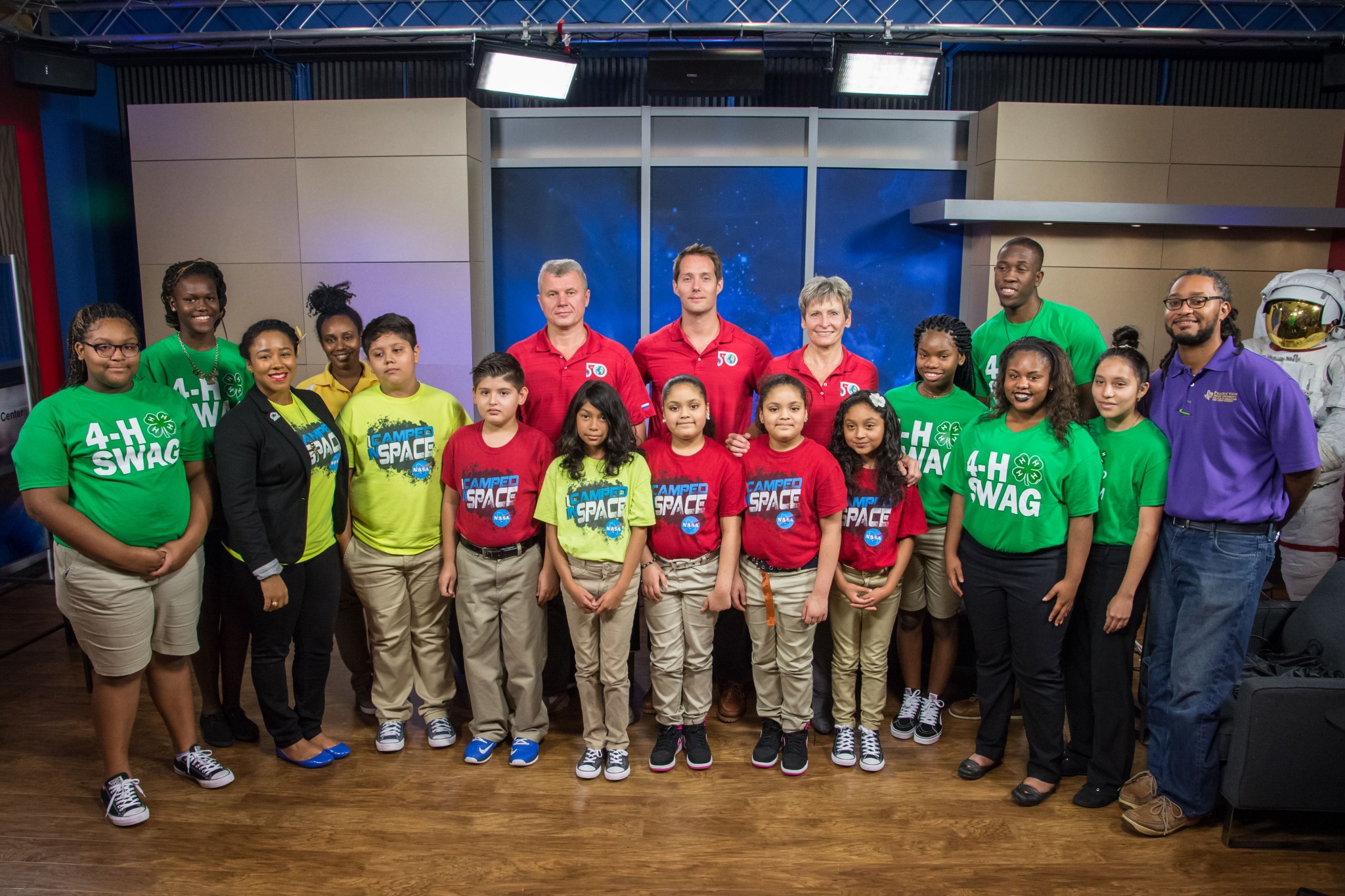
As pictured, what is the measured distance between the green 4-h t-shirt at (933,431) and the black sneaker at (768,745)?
896 mm

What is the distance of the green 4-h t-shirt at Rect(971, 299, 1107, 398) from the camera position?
322cm

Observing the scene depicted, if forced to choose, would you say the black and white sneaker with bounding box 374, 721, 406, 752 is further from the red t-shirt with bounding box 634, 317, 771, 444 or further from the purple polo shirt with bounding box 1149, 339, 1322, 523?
the purple polo shirt with bounding box 1149, 339, 1322, 523

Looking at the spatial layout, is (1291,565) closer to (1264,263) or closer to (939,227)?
(1264,263)

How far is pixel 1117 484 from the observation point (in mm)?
2559

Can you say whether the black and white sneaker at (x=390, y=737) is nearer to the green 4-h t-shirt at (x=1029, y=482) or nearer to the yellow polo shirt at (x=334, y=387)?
the yellow polo shirt at (x=334, y=387)

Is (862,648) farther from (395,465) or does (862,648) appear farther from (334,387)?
(334,387)

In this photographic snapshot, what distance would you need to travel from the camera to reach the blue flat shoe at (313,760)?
296 cm

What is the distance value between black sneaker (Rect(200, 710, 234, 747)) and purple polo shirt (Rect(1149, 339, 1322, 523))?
125 inches

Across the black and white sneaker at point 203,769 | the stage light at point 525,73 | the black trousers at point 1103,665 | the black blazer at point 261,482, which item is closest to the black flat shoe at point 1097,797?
the black trousers at point 1103,665

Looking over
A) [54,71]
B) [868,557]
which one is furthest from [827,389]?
[54,71]

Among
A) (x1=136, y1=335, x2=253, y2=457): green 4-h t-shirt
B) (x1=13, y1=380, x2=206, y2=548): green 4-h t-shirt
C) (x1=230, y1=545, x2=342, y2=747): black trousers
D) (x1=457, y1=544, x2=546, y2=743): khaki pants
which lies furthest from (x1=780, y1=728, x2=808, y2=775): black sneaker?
(x1=136, y1=335, x2=253, y2=457): green 4-h t-shirt

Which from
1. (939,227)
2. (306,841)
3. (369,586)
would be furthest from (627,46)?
(306,841)

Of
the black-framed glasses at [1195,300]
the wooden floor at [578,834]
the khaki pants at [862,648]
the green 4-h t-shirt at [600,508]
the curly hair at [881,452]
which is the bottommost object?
the wooden floor at [578,834]

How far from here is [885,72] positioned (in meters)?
5.28
